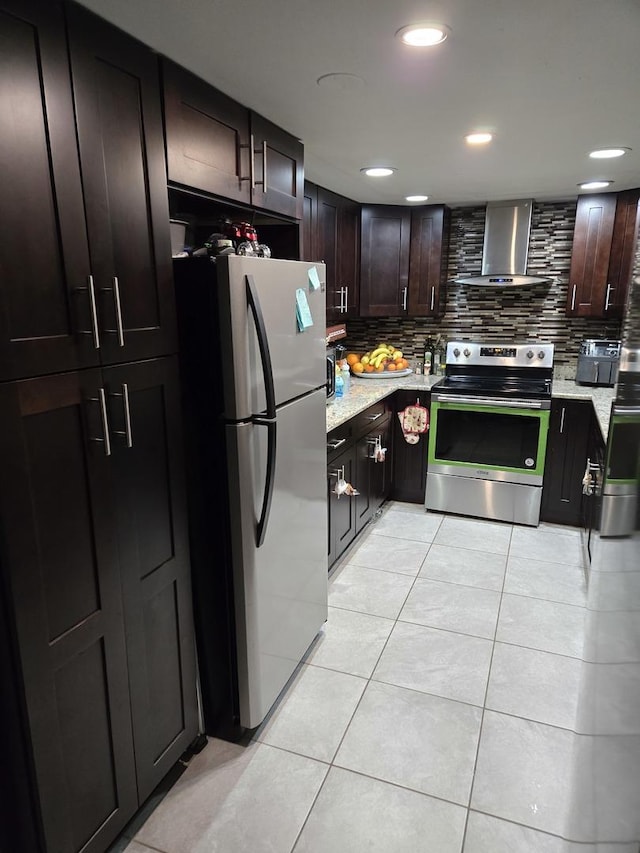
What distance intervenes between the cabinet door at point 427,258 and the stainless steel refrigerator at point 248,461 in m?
2.05

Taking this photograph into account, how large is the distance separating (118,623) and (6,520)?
0.47m

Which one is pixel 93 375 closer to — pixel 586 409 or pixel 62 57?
pixel 62 57

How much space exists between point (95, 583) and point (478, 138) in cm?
219

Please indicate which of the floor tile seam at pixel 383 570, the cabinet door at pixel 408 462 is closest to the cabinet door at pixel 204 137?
the floor tile seam at pixel 383 570

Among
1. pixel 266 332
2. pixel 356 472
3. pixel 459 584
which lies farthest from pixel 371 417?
pixel 266 332

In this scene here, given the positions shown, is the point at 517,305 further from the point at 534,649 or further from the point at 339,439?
the point at 534,649

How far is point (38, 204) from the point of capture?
1.08 metres

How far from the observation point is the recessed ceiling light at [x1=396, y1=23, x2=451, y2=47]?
134 centimetres

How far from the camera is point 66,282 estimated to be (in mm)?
1152

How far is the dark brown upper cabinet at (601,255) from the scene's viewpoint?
3406mm

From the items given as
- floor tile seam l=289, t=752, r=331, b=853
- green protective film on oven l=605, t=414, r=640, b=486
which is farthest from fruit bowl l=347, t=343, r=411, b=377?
green protective film on oven l=605, t=414, r=640, b=486

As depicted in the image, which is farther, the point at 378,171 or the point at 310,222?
the point at 310,222

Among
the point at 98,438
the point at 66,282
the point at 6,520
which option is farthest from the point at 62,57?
the point at 6,520

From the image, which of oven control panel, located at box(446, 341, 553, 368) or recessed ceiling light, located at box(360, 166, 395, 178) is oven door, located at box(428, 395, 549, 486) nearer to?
oven control panel, located at box(446, 341, 553, 368)
